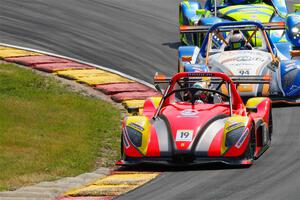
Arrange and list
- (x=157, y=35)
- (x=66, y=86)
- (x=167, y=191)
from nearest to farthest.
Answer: (x=167, y=191)
(x=66, y=86)
(x=157, y=35)

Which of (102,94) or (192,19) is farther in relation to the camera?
(192,19)

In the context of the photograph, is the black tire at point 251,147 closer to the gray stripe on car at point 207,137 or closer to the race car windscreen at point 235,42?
the gray stripe on car at point 207,137

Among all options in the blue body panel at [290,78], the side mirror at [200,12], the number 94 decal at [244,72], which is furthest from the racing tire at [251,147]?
the side mirror at [200,12]

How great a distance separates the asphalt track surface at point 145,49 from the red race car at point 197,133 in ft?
0.80

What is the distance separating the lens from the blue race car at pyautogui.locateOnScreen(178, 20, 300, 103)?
22438 millimetres

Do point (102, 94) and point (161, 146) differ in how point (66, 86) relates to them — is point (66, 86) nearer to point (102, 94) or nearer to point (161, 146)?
point (102, 94)

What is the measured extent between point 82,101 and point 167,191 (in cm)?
760

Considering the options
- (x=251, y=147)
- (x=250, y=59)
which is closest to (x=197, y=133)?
(x=251, y=147)

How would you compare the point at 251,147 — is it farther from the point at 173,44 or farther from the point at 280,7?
the point at 280,7

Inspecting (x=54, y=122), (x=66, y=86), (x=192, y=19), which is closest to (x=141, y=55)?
(x=192, y=19)

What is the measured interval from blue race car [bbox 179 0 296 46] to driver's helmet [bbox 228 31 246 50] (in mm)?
2938

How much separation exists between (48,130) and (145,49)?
9082 mm

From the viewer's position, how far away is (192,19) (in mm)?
28828

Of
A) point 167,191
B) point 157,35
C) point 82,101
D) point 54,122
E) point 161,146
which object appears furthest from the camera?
point 157,35
